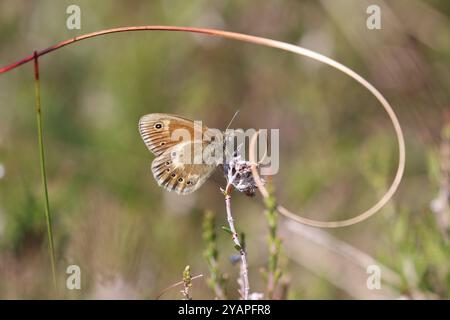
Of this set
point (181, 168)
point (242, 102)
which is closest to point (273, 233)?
point (181, 168)

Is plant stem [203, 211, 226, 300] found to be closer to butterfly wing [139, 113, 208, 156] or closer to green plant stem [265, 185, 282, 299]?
green plant stem [265, 185, 282, 299]

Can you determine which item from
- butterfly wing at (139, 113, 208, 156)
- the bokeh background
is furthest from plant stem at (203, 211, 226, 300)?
the bokeh background

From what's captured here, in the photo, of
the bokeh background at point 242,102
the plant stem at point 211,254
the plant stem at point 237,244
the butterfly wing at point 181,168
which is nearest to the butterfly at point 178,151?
the butterfly wing at point 181,168

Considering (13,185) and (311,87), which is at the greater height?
(311,87)

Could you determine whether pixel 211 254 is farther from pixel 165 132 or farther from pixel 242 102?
pixel 242 102

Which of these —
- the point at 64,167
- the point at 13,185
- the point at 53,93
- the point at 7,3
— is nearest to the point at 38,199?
the point at 13,185

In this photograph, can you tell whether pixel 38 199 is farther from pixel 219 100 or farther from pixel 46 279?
pixel 219 100
